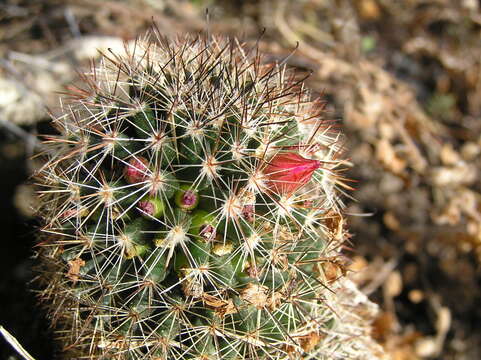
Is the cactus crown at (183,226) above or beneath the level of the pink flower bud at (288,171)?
beneath

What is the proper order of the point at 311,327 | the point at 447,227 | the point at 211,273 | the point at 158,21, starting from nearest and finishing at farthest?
the point at 211,273 < the point at 311,327 < the point at 447,227 < the point at 158,21

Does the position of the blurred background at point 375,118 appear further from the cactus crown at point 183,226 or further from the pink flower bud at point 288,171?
the pink flower bud at point 288,171

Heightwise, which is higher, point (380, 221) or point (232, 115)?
point (232, 115)

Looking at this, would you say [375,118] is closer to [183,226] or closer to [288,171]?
[288,171]

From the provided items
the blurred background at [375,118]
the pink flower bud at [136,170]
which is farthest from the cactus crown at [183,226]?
the blurred background at [375,118]

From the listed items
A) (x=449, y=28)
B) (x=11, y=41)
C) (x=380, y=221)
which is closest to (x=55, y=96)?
(x=11, y=41)

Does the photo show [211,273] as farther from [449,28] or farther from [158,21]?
[449,28]

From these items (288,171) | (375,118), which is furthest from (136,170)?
(375,118)
